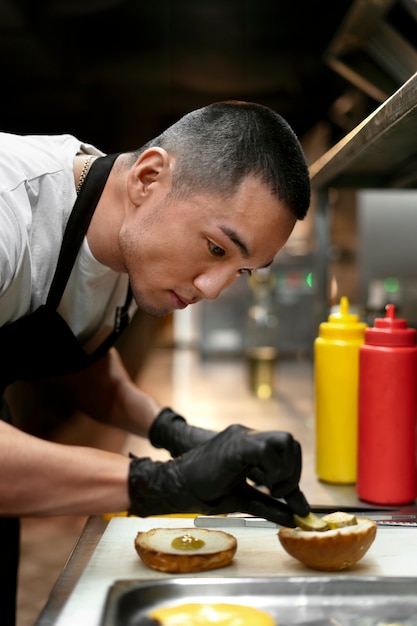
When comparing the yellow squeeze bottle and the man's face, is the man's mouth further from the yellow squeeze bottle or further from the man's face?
the yellow squeeze bottle

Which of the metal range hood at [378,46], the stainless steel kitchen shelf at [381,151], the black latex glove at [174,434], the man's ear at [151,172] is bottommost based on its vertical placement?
the black latex glove at [174,434]

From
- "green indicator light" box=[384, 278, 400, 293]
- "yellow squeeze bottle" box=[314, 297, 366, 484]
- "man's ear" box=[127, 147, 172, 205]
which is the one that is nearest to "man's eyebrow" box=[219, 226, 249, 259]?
"man's ear" box=[127, 147, 172, 205]

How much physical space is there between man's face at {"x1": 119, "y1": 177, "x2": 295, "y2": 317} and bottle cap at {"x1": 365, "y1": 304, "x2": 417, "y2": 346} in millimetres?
238

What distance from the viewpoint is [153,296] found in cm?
109

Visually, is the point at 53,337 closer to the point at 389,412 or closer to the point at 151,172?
the point at 151,172

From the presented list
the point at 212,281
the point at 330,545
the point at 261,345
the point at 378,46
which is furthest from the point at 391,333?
the point at 261,345

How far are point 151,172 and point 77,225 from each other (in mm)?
153

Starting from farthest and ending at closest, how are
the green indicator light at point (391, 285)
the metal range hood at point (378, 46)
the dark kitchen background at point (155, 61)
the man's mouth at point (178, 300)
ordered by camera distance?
1. the green indicator light at point (391, 285)
2. the dark kitchen background at point (155, 61)
3. the metal range hood at point (378, 46)
4. the man's mouth at point (178, 300)

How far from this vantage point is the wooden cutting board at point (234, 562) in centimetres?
75

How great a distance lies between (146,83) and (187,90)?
343 millimetres

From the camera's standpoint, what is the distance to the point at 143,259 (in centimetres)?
105

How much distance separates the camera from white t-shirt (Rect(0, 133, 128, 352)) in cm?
97

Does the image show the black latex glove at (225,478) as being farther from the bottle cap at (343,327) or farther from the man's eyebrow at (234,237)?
the bottle cap at (343,327)

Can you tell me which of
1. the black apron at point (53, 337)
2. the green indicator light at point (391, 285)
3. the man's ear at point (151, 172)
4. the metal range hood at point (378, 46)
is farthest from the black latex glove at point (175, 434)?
the green indicator light at point (391, 285)
